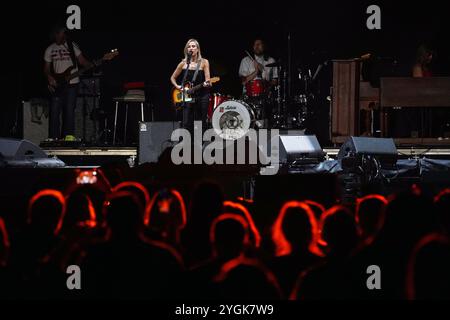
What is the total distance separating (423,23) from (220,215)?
9.14 meters

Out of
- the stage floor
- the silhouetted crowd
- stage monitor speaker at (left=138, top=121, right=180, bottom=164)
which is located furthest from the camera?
stage monitor speaker at (left=138, top=121, right=180, bottom=164)

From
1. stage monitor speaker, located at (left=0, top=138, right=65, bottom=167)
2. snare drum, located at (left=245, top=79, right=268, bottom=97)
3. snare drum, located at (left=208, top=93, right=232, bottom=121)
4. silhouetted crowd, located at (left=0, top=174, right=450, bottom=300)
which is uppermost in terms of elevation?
snare drum, located at (left=245, top=79, right=268, bottom=97)

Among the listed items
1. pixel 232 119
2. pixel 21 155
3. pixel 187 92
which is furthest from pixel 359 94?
pixel 21 155

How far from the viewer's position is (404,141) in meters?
10.1

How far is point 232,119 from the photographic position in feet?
35.6

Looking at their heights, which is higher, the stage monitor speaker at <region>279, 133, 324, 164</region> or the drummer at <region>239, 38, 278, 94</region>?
the drummer at <region>239, 38, 278, 94</region>

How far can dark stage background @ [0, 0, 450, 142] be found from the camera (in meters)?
12.1

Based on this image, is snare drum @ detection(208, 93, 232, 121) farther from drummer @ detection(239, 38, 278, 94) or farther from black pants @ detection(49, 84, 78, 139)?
black pants @ detection(49, 84, 78, 139)

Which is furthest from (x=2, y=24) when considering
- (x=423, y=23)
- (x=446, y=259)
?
(x=446, y=259)

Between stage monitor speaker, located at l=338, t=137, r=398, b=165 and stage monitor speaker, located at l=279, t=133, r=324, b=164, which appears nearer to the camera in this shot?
stage monitor speaker, located at l=338, t=137, r=398, b=165

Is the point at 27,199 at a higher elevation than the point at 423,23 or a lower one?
lower

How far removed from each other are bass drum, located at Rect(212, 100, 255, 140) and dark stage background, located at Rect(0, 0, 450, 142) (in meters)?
1.45

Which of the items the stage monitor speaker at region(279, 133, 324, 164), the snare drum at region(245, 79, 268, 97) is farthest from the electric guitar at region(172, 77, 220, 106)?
the stage monitor speaker at region(279, 133, 324, 164)

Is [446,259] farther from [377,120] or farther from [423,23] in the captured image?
[423,23]
